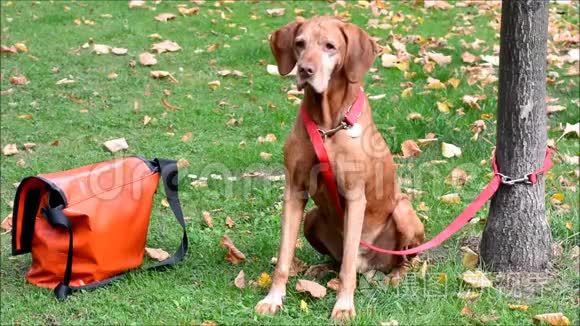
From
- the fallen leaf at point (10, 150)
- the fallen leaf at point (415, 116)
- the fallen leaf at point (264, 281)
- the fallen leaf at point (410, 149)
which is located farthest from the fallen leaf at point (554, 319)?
the fallen leaf at point (10, 150)

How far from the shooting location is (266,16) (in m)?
10.0

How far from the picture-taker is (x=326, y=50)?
12.0 feet

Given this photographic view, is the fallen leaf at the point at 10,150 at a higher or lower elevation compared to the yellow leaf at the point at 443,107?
lower

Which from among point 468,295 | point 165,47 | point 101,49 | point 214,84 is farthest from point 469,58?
point 468,295

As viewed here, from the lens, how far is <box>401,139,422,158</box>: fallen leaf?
19.6 feet

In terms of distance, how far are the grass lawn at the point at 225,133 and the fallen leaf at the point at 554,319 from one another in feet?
0.24

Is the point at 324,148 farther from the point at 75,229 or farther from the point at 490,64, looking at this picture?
the point at 490,64

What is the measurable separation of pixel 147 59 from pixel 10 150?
8.30 feet

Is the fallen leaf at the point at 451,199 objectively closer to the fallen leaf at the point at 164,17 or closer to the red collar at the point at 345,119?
the red collar at the point at 345,119

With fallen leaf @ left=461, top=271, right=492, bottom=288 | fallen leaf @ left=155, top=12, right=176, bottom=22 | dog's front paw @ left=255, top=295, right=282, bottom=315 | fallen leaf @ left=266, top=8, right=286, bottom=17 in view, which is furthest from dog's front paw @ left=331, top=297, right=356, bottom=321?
fallen leaf @ left=155, top=12, right=176, bottom=22

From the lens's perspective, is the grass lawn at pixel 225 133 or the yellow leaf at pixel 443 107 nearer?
the grass lawn at pixel 225 133

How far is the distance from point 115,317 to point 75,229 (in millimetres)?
551

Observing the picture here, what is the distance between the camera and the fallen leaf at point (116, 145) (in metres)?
6.32

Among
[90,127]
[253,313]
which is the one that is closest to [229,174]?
[90,127]
